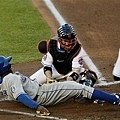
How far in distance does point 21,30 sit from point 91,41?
226 cm

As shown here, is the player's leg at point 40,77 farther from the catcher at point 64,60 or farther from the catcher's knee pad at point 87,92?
the catcher's knee pad at point 87,92

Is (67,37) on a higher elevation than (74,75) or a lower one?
higher

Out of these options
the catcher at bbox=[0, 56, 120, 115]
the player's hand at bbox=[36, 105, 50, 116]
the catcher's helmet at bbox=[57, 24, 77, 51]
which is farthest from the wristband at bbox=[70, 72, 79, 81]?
the player's hand at bbox=[36, 105, 50, 116]

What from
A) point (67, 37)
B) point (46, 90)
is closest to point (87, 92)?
point (46, 90)

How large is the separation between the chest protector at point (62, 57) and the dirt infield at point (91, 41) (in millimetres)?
723

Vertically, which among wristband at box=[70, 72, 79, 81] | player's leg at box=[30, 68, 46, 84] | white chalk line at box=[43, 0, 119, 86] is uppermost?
wristband at box=[70, 72, 79, 81]

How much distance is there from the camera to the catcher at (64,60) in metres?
8.03

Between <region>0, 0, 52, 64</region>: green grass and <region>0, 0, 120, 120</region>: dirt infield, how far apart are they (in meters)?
0.28

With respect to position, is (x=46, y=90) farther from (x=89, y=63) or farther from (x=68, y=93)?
(x=89, y=63)

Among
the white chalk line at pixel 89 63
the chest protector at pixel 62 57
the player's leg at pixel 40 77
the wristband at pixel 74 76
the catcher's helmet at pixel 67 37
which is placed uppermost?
the catcher's helmet at pixel 67 37

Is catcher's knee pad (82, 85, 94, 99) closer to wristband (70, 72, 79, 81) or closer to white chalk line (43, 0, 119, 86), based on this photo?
wristband (70, 72, 79, 81)

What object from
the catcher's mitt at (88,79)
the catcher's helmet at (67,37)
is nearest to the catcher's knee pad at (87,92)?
the catcher's mitt at (88,79)

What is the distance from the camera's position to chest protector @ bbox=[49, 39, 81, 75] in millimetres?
8281

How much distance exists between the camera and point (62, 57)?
8.34 meters
